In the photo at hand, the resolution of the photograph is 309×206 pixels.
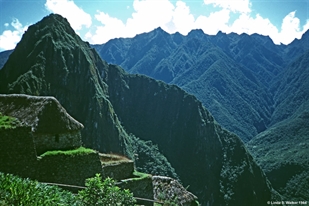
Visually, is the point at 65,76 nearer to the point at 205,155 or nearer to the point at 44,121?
the point at 205,155

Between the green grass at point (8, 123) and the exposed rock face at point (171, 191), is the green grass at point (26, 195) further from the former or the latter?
the exposed rock face at point (171, 191)

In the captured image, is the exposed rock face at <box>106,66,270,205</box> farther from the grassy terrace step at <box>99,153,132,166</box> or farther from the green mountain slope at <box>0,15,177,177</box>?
the grassy terrace step at <box>99,153,132,166</box>

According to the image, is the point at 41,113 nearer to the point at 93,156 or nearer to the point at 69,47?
the point at 93,156

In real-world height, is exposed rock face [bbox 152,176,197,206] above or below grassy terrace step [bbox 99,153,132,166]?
below

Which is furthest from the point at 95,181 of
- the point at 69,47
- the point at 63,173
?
the point at 69,47

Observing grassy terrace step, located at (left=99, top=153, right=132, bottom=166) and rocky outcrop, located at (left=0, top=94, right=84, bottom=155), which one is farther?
grassy terrace step, located at (left=99, top=153, right=132, bottom=166)

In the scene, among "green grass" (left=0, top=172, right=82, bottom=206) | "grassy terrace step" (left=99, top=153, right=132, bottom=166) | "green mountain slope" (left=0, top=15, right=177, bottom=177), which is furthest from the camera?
"green mountain slope" (left=0, top=15, right=177, bottom=177)

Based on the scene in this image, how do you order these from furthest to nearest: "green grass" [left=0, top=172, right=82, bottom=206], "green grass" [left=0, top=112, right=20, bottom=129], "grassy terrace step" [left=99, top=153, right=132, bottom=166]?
"grassy terrace step" [left=99, top=153, right=132, bottom=166] → "green grass" [left=0, top=112, right=20, bottom=129] → "green grass" [left=0, top=172, right=82, bottom=206]

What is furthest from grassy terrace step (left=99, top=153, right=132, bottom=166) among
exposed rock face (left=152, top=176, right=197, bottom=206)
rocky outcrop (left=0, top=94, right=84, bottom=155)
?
exposed rock face (left=152, top=176, right=197, bottom=206)
